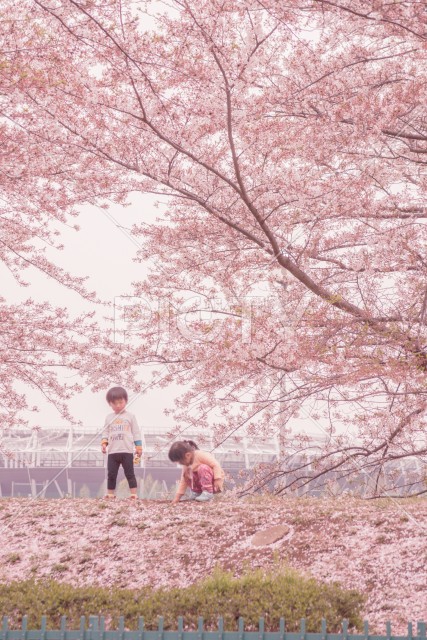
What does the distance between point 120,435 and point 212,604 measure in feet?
12.3

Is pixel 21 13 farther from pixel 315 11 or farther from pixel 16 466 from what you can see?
pixel 16 466

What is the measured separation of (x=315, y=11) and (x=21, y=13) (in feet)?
9.03

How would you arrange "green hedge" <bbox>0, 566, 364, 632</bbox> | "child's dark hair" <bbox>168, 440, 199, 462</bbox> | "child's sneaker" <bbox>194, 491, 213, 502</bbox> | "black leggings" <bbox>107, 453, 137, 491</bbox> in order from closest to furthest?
"green hedge" <bbox>0, 566, 364, 632</bbox> < "child's dark hair" <bbox>168, 440, 199, 462</bbox> < "black leggings" <bbox>107, 453, 137, 491</bbox> < "child's sneaker" <bbox>194, 491, 213, 502</bbox>

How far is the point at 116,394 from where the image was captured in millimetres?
8688

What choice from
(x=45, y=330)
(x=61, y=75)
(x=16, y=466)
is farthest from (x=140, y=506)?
(x=16, y=466)

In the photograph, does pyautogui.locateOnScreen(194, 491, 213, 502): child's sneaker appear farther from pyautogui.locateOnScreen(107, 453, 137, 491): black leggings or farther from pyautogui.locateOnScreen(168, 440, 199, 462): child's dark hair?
pyautogui.locateOnScreen(107, 453, 137, 491): black leggings

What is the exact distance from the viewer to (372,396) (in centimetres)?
763

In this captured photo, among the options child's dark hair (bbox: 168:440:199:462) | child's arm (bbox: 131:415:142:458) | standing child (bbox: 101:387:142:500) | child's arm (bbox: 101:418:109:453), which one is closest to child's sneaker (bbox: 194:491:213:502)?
child's dark hair (bbox: 168:440:199:462)

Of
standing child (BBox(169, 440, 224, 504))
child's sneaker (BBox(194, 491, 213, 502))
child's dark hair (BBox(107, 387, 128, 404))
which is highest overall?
child's dark hair (BBox(107, 387, 128, 404))

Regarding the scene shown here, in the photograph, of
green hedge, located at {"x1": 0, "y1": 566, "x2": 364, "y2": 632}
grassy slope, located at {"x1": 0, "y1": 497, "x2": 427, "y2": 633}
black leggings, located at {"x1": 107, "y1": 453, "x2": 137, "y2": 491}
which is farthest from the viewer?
black leggings, located at {"x1": 107, "y1": 453, "x2": 137, "y2": 491}

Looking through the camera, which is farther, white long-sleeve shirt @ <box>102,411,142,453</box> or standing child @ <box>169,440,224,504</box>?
white long-sleeve shirt @ <box>102,411,142,453</box>

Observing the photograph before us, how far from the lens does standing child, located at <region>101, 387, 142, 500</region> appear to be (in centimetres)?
852

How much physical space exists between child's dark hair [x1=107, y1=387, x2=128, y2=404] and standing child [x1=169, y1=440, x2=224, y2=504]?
3.08ft

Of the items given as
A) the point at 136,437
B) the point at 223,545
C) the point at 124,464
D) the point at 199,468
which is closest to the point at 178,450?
the point at 199,468
